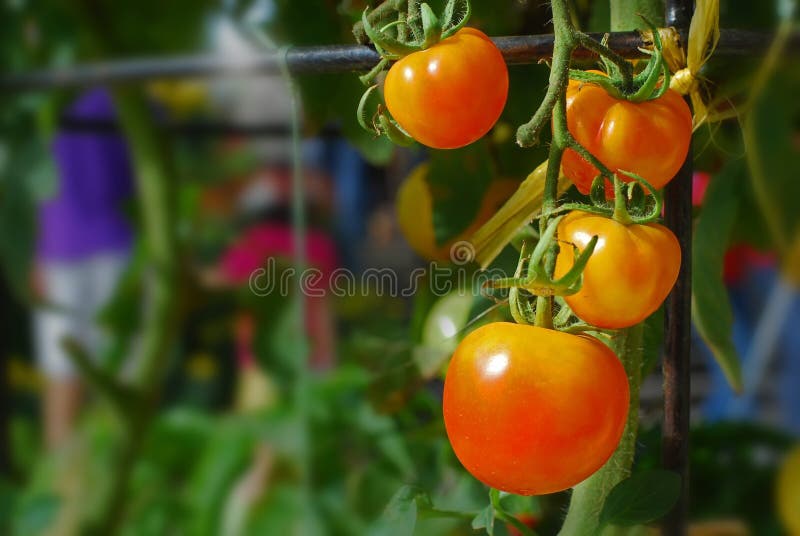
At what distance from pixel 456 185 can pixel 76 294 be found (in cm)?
147

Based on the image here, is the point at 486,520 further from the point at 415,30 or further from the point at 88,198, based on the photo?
the point at 88,198

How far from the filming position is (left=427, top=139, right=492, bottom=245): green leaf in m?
0.35

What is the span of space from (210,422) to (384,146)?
673 millimetres

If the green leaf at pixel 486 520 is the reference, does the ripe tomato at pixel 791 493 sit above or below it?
below

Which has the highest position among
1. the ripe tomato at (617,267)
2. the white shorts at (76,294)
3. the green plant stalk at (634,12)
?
the green plant stalk at (634,12)

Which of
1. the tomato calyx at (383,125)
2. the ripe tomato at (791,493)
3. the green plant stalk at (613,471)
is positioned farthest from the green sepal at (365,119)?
the ripe tomato at (791,493)

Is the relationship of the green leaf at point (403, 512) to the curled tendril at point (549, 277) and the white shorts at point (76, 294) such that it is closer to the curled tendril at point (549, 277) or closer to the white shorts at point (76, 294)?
the curled tendril at point (549, 277)

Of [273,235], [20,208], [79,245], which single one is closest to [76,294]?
[79,245]

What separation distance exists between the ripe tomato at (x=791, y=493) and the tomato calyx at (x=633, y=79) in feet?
1.13

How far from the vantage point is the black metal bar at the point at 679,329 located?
0.26 metres

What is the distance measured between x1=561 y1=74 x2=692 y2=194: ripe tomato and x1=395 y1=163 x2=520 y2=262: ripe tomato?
11 cm

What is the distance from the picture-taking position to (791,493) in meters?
0.47

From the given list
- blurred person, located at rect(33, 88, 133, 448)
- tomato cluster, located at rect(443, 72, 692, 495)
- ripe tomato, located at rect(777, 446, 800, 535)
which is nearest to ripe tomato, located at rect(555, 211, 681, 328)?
tomato cluster, located at rect(443, 72, 692, 495)

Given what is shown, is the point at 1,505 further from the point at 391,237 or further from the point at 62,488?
the point at 391,237
